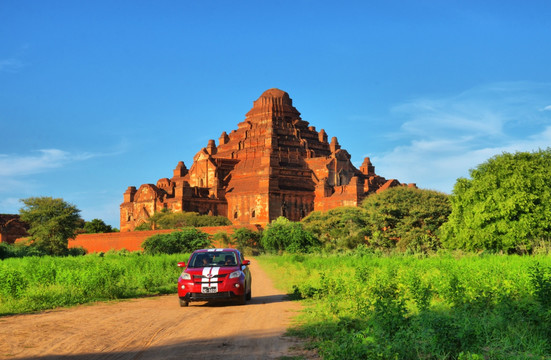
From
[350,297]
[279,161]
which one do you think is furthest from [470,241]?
[279,161]

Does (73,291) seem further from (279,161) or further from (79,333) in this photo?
(279,161)

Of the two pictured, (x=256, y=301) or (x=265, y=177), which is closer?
(x=256, y=301)

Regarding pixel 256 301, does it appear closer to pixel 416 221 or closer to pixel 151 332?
pixel 151 332

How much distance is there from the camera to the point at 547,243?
97.6ft

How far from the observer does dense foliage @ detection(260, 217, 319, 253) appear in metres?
47.8

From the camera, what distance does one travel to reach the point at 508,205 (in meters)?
30.5

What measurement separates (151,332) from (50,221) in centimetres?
4071

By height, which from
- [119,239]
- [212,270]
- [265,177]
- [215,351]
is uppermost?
[265,177]

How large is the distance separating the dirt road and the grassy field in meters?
0.86

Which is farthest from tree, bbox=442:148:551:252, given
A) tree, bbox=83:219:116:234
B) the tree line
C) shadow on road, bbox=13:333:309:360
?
tree, bbox=83:219:116:234

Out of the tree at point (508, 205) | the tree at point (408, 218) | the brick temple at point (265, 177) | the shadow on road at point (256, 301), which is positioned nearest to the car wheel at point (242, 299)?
the shadow on road at point (256, 301)

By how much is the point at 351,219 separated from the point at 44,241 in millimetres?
24376

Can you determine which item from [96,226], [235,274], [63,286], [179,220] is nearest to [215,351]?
[235,274]

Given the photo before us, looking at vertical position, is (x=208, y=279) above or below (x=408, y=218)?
below
